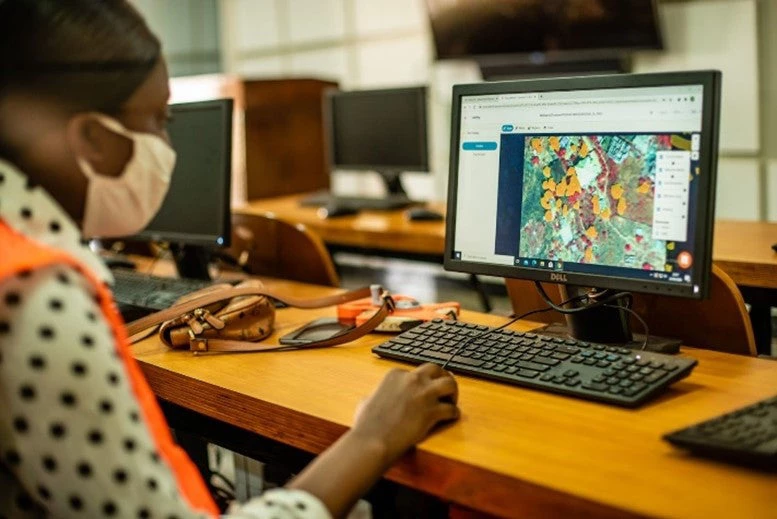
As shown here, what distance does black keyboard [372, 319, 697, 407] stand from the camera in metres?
Answer: 1.28

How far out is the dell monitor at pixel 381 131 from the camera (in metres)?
3.50

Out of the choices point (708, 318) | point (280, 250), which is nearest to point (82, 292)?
point (708, 318)

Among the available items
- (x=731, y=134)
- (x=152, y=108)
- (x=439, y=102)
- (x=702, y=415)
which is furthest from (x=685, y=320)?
(x=439, y=102)

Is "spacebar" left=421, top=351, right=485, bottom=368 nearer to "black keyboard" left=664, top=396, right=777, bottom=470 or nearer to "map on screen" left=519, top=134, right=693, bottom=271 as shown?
"map on screen" left=519, top=134, right=693, bottom=271

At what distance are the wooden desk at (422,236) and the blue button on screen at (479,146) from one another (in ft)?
1.97

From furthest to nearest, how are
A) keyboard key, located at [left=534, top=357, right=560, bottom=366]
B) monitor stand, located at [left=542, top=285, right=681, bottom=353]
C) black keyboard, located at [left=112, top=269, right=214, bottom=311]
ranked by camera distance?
black keyboard, located at [left=112, top=269, right=214, bottom=311], monitor stand, located at [left=542, top=285, right=681, bottom=353], keyboard key, located at [left=534, top=357, right=560, bottom=366]

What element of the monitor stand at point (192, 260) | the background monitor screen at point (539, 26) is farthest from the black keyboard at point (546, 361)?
the background monitor screen at point (539, 26)

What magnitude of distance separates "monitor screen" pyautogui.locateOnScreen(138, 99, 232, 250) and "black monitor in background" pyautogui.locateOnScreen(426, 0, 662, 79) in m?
2.07

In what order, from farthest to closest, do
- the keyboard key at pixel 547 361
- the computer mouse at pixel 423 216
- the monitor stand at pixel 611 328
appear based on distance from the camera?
the computer mouse at pixel 423 216 → the monitor stand at pixel 611 328 → the keyboard key at pixel 547 361

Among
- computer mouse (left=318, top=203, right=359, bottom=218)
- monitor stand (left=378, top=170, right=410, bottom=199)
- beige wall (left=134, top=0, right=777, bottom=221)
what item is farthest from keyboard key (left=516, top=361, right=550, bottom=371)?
beige wall (left=134, top=0, right=777, bottom=221)

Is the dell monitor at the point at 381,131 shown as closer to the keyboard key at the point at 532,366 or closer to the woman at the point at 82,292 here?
the keyboard key at the point at 532,366

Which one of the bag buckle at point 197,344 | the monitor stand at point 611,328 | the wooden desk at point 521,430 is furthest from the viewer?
the bag buckle at point 197,344

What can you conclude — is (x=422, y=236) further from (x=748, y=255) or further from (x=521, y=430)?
(x=521, y=430)

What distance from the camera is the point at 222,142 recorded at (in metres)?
2.14
